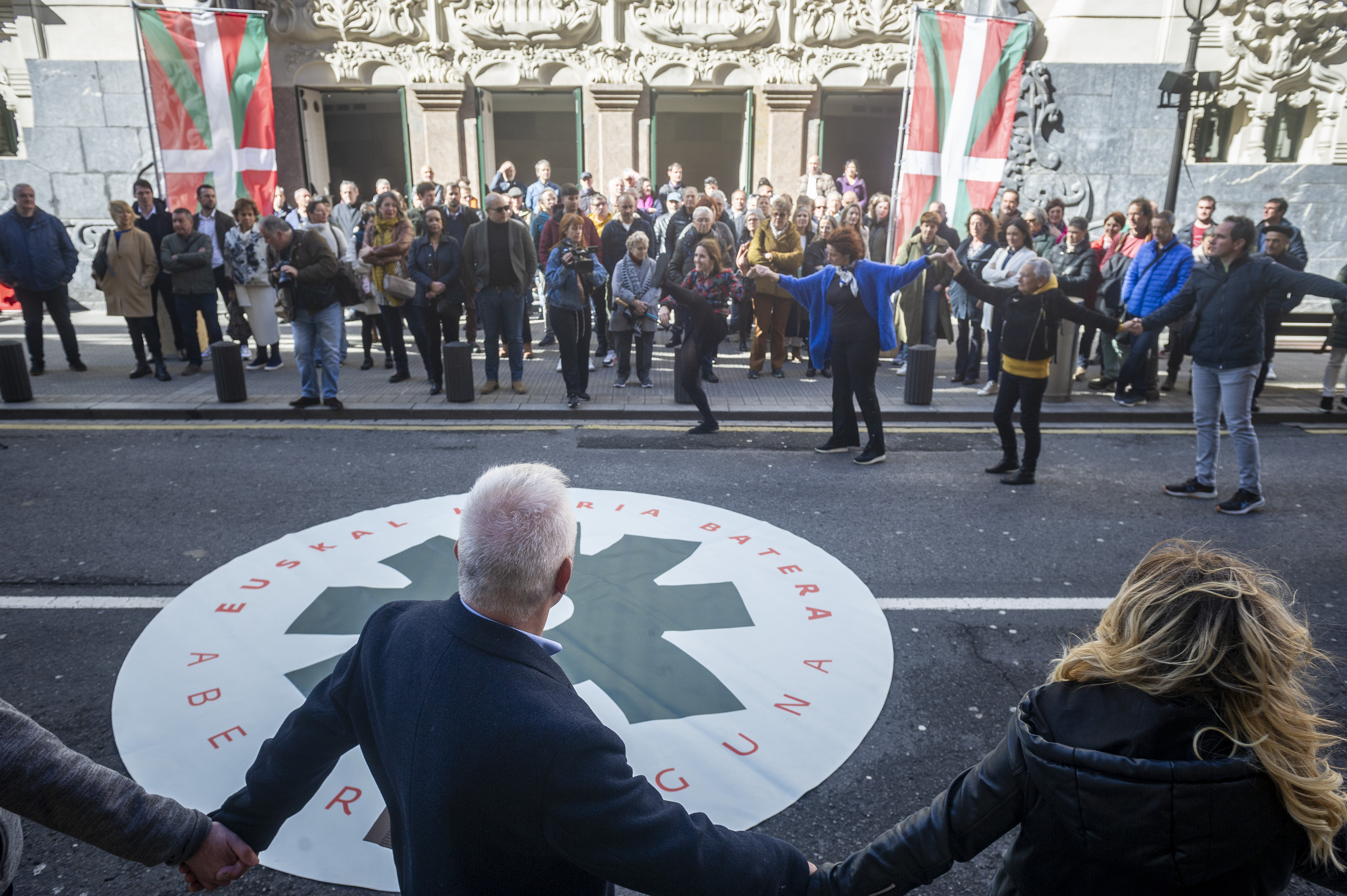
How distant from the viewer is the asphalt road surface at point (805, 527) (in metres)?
3.52

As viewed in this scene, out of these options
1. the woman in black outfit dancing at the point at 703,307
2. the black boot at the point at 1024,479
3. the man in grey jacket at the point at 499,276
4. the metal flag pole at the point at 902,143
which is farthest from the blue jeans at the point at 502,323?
the black boot at the point at 1024,479

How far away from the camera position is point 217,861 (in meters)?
1.95

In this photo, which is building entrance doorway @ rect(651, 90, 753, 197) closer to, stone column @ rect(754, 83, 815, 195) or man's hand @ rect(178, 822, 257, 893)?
stone column @ rect(754, 83, 815, 195)

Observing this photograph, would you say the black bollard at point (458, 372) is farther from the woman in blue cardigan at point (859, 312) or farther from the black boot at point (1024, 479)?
the black boot at point (1024, 479)

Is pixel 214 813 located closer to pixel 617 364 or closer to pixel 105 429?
pixel 105 429

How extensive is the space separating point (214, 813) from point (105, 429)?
25.8 ft

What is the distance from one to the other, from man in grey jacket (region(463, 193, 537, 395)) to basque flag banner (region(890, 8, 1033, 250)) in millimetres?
4885

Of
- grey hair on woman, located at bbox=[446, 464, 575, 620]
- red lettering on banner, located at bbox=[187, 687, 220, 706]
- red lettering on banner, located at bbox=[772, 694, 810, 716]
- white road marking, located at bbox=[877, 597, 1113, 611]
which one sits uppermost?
grey hair on woman, located at bbox=[446, 464, 575, 620]

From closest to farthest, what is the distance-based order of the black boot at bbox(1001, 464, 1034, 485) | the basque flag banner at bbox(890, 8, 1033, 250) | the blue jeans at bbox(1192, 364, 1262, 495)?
the blue jeans at bbox(1192, 364, 1262, 495)
the black boot at bbox(1001, 464, 1034, 485)
the basque flag banner at bbox(890, 8, 1033, 250)

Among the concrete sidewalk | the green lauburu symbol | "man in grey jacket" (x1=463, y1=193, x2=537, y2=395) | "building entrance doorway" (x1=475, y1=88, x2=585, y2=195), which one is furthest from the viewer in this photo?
"building entrance doorway" (x1=475, y1=88, x2=585, y2=195)

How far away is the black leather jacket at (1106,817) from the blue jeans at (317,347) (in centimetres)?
847

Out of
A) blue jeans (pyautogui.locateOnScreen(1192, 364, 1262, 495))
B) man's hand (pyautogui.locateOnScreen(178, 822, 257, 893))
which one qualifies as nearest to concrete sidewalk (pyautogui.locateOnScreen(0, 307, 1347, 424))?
blue jeans (pyautogui.locateOnScreen(1192, 364, 1262, 495))

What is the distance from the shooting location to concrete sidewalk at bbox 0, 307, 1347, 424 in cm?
912

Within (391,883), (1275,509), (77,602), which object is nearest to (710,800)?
(391,883)
